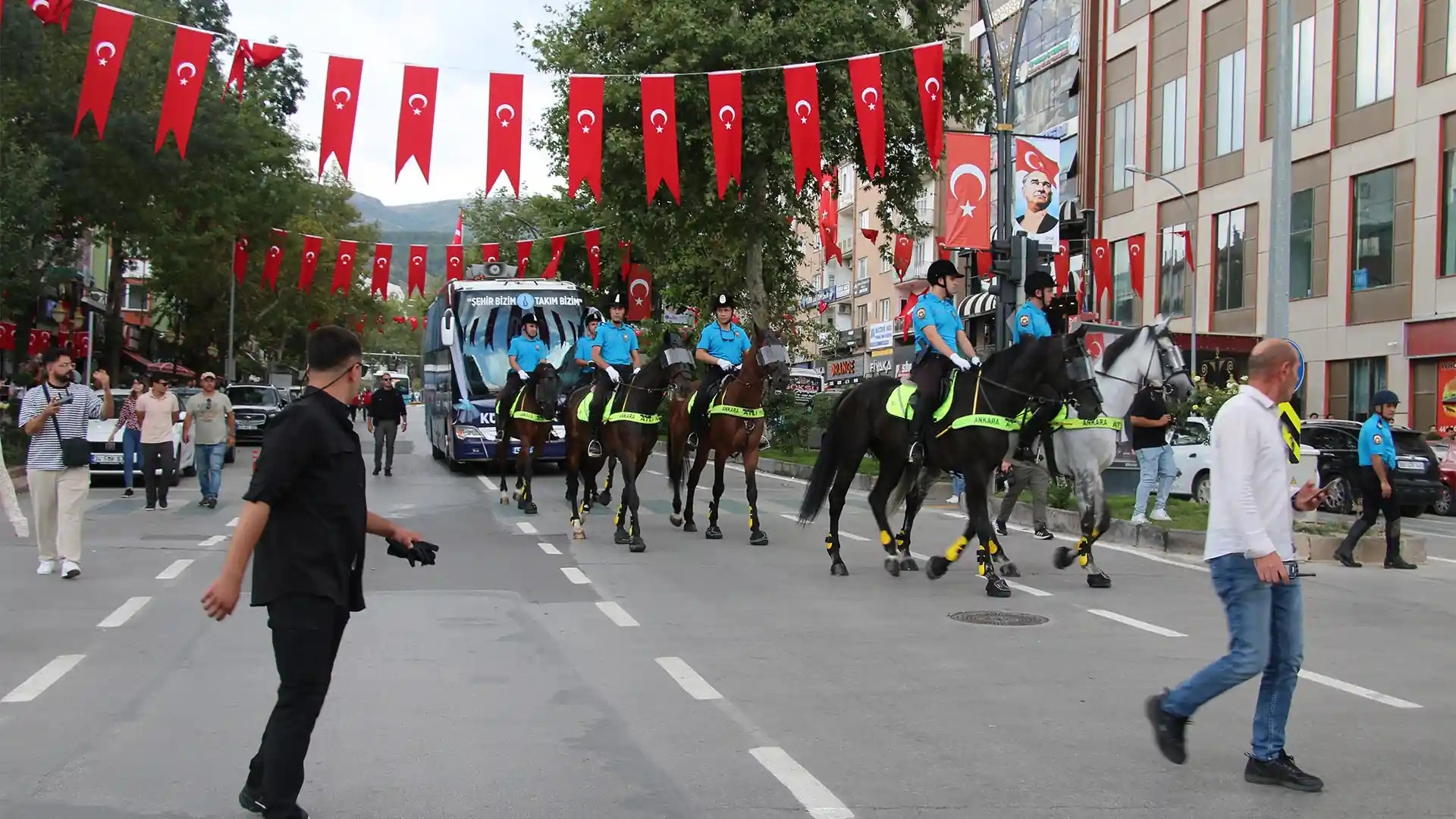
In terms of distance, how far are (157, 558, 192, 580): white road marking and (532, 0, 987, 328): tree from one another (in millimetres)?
18825

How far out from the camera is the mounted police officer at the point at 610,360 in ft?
49.3

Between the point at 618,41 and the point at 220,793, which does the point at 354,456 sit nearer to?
the point at 220,793

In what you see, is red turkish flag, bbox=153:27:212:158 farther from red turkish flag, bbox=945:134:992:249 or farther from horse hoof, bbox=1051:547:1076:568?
horse hoof, bbox=1051:547:1076:568

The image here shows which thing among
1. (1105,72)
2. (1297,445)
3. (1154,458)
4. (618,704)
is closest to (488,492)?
(1154,458)

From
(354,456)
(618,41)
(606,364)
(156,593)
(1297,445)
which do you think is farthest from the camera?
(618,41)

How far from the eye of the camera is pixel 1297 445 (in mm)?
12219

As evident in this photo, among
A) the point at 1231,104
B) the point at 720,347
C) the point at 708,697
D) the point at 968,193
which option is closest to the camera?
the point at 708,697

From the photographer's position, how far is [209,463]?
18.6m

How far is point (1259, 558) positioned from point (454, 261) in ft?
115

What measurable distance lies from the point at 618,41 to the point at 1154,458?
22428 millimetres

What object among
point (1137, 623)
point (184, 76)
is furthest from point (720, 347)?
point (184, 76)

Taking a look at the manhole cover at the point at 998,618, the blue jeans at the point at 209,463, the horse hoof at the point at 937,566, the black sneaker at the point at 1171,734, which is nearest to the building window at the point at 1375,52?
the horse hoof at the point at 937,566

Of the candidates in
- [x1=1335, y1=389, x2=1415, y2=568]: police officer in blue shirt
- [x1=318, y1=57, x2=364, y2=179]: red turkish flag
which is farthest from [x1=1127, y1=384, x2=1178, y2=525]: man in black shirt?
[x1=318, y1=57, x2=364, y2=179]: red turkish flag

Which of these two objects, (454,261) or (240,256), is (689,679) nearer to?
(454,261)
